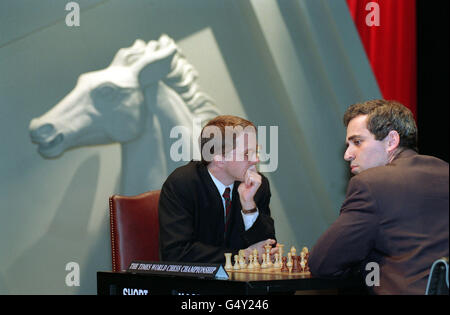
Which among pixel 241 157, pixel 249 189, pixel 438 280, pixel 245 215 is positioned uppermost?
pixel 241 157

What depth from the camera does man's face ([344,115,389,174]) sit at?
6.89 feet

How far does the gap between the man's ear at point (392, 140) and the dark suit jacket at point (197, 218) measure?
0.81 meters

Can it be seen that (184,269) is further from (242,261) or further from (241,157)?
(241,157)

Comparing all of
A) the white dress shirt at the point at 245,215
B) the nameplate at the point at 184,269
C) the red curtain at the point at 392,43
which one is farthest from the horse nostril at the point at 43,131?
the red curtain at the point at 392,43

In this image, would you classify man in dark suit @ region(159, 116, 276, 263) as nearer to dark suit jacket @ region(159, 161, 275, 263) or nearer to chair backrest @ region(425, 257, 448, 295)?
dark suit jacket @ region(159, 161, 275, 263)

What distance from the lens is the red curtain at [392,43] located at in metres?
3.87

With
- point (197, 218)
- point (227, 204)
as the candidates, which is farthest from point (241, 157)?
point (197, 218)

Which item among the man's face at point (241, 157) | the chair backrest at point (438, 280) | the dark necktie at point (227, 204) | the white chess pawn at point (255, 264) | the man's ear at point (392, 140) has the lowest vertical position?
the chair backrest at point (438, 280)

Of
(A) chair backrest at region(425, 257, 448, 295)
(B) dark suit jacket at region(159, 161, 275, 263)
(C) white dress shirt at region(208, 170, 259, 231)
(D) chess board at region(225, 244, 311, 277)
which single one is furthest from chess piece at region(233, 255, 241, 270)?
(A) chair backrest at region(425, 257, 448, 295)

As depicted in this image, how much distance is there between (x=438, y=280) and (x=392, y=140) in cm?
66

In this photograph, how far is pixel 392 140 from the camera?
209cm

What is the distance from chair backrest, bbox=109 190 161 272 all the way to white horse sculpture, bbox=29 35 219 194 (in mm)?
550

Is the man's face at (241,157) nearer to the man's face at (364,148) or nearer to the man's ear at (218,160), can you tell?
the man's ear at (218,160)
